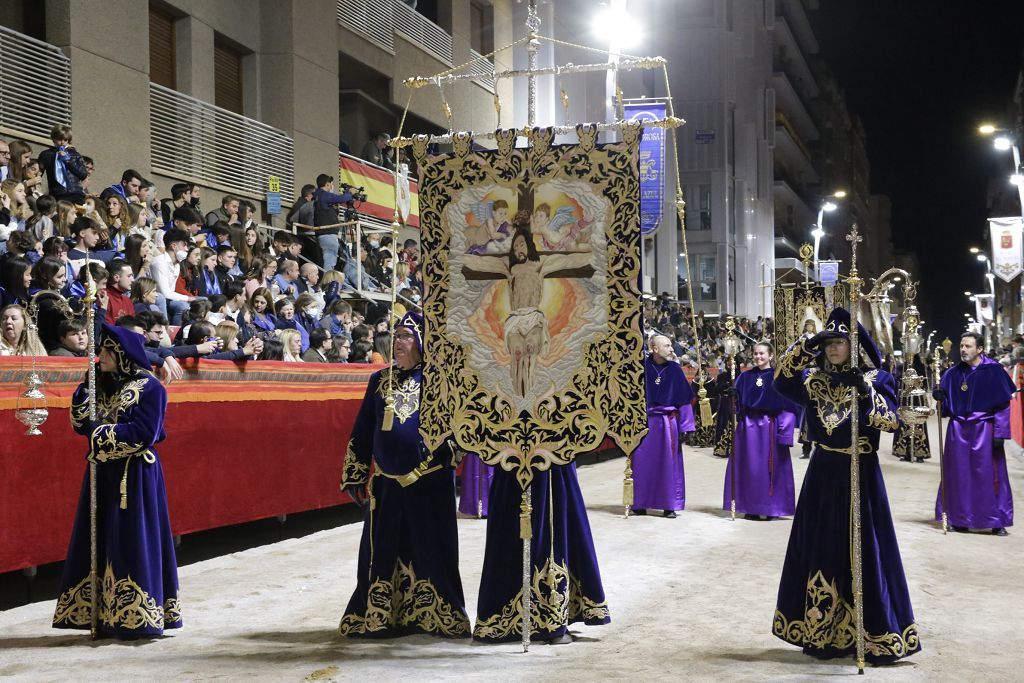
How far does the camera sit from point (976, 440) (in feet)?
38.5

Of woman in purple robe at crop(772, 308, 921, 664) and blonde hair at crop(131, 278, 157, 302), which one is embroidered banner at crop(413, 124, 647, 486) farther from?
blonde hair at crop(131, 278, 157, 302)

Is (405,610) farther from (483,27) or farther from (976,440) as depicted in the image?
(483,27)

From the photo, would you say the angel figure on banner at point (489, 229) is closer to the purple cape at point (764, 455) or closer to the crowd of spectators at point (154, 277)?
the crowd of spectators at point (154, 277)

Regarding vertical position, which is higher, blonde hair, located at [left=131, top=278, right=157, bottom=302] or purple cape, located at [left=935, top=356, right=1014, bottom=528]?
blonde hair, located at [left=131, top=278, right=157, bottom=302]

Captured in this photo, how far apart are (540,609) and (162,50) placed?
13.9 m

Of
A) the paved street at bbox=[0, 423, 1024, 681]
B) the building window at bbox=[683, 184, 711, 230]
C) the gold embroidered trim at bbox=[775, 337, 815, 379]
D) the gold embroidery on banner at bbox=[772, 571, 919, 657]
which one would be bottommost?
the paved street at bbox=[0, 423, 1024, 681]

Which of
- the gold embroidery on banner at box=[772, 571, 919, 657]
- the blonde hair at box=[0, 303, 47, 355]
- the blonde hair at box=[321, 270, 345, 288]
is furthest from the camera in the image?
the blonde hair at box=[321, 270, 345, 288]

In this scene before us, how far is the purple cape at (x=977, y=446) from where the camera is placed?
11539mm

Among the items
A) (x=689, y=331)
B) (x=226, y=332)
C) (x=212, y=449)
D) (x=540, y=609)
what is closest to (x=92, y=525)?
(x=540, y=609)

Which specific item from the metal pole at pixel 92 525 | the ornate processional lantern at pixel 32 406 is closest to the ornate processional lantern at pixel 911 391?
the metal pole at pixel 92 525

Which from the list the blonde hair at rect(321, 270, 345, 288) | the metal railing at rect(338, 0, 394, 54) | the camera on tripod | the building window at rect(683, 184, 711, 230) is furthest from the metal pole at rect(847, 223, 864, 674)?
the building window at rect(683, 184, 711, 230)

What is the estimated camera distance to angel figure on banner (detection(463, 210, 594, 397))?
262 inches

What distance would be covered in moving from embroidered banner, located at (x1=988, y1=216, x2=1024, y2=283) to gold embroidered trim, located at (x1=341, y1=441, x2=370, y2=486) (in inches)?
1069

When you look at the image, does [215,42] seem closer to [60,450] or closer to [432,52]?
[432,52]
